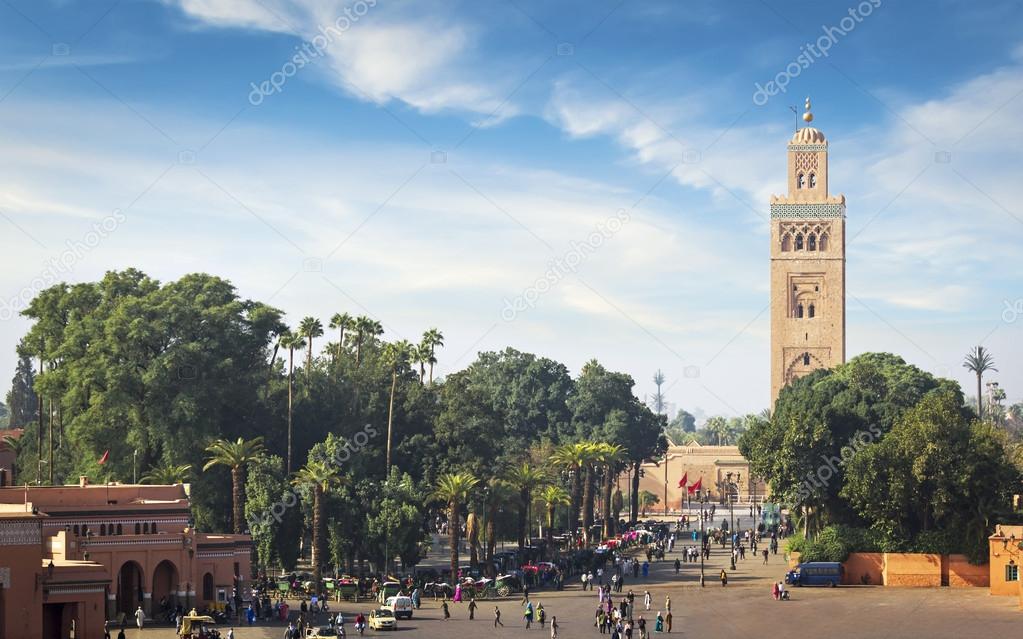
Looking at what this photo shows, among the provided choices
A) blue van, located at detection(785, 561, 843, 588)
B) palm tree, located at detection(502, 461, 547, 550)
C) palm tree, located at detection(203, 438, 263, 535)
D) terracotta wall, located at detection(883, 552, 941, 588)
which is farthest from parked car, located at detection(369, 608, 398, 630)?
terracotta wall, located at detection(883, 552, 941, 588)

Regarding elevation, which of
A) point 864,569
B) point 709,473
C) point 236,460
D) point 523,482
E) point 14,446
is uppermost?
point 14,446

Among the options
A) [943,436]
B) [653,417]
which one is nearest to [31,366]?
[653,417]

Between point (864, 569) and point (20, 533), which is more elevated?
point (20, 533)

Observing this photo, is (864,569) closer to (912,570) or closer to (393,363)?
(912,570)

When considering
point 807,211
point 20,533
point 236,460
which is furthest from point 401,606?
point 807,211

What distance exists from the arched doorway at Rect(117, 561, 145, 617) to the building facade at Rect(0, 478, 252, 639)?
0.04m

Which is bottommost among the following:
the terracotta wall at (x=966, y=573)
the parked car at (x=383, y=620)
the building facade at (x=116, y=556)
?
the parked car at (x=383, y=620)

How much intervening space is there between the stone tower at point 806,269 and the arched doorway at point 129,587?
80977 mm

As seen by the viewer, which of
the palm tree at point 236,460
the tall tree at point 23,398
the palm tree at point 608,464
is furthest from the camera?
the tall tree at point 23,398

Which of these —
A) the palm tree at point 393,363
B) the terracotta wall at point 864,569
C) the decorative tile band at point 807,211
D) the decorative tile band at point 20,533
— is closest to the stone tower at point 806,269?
the decorative tile band at point 807,211

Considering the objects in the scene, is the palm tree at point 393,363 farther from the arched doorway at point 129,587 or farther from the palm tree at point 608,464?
the arched doorway at point 129,587

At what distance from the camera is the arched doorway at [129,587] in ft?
187

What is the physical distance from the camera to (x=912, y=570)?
68.6m

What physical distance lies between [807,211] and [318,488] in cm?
7590
